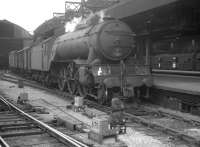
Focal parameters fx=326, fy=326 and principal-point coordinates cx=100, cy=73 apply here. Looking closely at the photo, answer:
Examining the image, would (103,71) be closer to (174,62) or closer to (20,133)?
(174,62)

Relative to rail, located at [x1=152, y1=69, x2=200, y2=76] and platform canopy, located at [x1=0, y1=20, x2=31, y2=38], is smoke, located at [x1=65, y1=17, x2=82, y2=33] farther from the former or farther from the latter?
platform canopy, located at [x1=0, y1=20, x2=31, y2=38]

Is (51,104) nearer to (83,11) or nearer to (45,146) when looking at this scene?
(45,146)

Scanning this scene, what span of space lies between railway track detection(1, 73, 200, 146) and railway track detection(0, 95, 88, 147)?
6.97 ft

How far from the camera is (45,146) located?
5840 millimetres

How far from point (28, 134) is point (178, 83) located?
5.82 metres

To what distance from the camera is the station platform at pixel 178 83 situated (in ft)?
31.0

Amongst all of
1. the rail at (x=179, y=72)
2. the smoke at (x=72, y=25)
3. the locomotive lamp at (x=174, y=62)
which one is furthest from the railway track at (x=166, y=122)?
the smoke at (x=72, y=25)

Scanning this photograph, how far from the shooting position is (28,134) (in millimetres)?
6660

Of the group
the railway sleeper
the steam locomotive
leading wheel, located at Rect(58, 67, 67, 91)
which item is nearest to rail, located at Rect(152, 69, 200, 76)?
the steam locomotive

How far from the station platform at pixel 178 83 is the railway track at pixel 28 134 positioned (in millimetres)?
4370

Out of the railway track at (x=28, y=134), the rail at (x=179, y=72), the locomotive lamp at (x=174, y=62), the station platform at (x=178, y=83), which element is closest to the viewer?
the railway track at (x=28, y=134)

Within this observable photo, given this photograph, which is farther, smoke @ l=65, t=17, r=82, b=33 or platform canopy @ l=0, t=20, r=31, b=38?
platform canopy @ l=0, t=20, r=31, b=38

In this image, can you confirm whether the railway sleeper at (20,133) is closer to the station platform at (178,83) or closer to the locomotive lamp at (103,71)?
the locomotive lamp at (103,71)

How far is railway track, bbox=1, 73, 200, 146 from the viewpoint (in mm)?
6495
